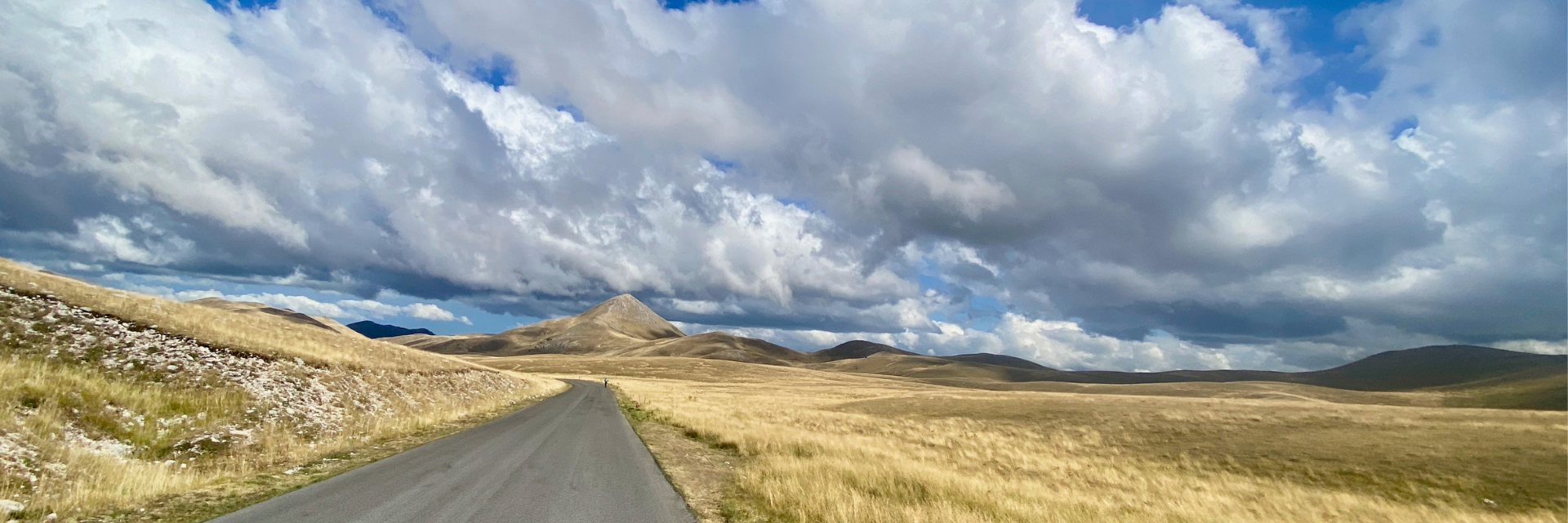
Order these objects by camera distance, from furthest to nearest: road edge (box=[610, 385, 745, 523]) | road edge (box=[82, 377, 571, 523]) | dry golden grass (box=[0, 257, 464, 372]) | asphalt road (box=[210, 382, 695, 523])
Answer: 1. dry golden grass (box=[0, 257, 464, 372])
2. road edge (box=[610, 385, 745, 523])
3. asphalt road (box=[210, 382, 695, 523])
4. road edge (box=[82, 377, 571, 523])

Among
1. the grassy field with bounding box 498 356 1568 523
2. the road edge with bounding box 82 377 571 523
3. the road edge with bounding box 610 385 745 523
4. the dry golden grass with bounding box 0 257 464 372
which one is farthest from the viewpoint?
the dry golden grass with bounding box 0 257 464 372

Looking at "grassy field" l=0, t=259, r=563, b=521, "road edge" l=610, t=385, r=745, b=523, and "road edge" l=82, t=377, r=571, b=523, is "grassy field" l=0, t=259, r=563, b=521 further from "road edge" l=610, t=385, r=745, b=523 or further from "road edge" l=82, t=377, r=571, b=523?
"road edge" l=610, t=385, r=745, b=523

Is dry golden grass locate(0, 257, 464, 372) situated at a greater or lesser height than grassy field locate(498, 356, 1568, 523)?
greater

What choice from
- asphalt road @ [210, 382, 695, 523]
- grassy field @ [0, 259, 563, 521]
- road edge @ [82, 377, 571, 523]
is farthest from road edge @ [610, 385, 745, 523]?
grassy field @ [0, 259, 563, 521]

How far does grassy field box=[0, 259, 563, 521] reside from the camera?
34.2 feet

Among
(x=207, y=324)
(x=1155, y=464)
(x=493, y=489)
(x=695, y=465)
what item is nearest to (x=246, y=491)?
(x=493, y=489)

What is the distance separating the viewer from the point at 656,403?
4703cm

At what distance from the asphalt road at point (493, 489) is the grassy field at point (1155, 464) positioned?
230cm

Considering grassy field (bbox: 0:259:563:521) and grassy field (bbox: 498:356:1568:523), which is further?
grassy field (bbox: 498:356:1568:523)

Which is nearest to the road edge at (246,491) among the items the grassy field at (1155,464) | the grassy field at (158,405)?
the grassy field at (158,405)

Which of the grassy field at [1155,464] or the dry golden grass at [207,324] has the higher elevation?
the dry golden grass at [207,324]

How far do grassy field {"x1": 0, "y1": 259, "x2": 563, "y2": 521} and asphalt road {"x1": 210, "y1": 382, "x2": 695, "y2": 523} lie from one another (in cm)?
166

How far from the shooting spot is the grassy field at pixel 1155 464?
13836 millimetres

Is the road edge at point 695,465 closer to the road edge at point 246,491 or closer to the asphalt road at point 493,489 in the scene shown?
the asphalt road at point 493,489
